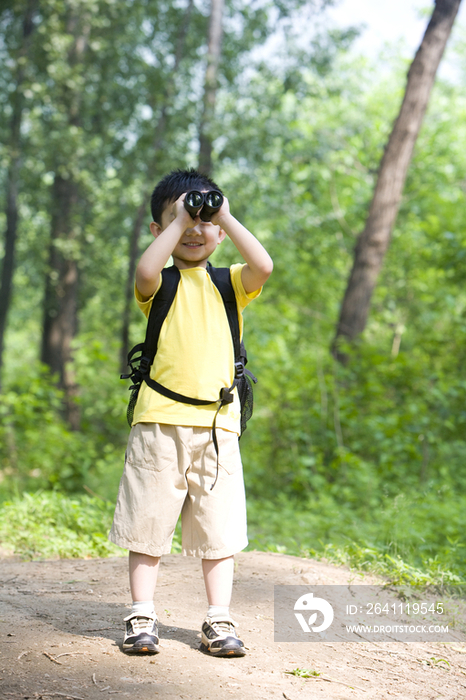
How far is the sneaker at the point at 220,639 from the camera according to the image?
2.41 m

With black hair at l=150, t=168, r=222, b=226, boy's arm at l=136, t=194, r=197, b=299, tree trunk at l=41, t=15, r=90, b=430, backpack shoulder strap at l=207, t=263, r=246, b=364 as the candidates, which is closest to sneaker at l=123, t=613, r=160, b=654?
backpack shoulder strap at l=207, t=263, r=246, b=364

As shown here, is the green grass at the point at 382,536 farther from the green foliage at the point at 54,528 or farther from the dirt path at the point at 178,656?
the green foliage at the point at 54,528

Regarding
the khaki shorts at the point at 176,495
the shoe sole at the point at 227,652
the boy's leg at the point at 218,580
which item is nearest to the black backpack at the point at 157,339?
the khaki shorts at the point at 176,495

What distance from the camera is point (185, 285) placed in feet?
8.60

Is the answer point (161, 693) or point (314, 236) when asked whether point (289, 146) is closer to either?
point (314, 236)

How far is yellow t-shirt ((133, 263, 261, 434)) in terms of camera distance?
2494 millimetres

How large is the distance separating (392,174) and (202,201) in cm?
678

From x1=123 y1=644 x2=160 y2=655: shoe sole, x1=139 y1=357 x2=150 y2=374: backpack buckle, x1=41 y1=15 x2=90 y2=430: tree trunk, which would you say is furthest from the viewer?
x1=41 y1=15 x2=90 y2=430: tree trunk

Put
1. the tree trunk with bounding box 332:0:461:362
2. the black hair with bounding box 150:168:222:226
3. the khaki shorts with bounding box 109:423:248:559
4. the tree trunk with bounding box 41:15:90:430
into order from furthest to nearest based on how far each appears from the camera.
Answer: the tree trunk with bounding box 41:15:90:430, the tree trunk with bounding box 332:0:461:362, the black hair with bounding box 150:168:222:226, the khaki shorts with bounding box 109:423:248:559

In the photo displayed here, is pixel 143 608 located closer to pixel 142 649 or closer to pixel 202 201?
pixel 142 649

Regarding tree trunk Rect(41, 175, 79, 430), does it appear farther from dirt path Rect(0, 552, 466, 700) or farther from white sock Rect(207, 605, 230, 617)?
white sock Rect(207, 605, 230, 617)

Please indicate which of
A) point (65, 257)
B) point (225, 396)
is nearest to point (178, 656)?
point (225, 396)

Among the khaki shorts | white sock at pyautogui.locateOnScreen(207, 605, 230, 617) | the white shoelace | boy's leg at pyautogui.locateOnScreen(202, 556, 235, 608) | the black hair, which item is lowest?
the white shoelace

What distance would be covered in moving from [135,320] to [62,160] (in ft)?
13.1
